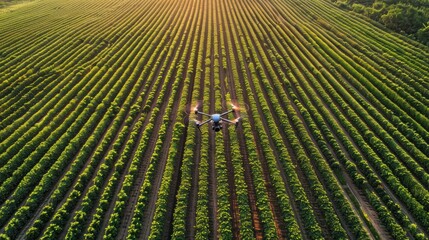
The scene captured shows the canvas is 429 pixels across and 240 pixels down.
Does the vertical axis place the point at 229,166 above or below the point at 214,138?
below

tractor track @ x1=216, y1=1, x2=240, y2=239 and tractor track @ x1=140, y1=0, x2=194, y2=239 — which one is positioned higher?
tractor track @ x1=216, y1=1, x2=240, y2=239

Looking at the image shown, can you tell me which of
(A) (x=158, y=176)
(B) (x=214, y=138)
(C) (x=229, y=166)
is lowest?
(A) (x=158, y=176)

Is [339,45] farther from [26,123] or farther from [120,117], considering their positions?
[26,123]

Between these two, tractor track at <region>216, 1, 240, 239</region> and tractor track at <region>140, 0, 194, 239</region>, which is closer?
tractor track at <region>140, 0, 194, 239</region>

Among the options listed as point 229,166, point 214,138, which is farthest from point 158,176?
point 214,138

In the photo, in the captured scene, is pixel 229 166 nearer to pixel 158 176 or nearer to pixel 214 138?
pixel 214 138

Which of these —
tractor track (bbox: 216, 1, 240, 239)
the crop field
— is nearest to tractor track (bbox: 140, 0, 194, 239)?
the crop field

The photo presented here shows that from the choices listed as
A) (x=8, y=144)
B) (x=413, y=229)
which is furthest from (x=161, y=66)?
(x=413, y=229)

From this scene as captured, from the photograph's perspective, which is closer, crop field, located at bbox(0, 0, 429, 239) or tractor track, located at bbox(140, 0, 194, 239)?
tractor track, located at bbox(140, 0, 194, 239)

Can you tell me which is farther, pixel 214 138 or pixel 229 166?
pixel 214 138

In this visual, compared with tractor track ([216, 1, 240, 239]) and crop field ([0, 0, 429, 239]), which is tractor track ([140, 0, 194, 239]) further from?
tractor track ([216, 1, 240, 239])
